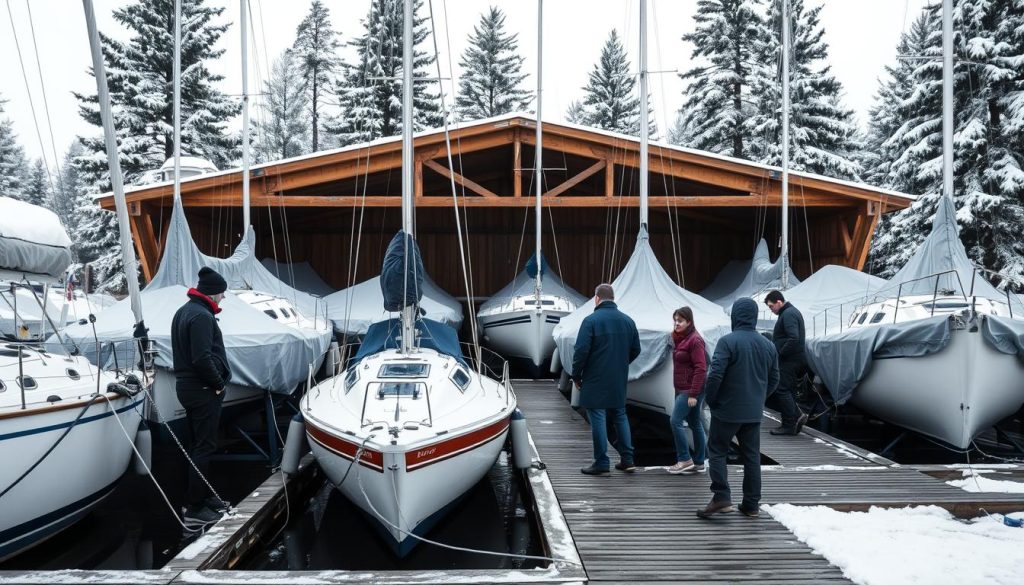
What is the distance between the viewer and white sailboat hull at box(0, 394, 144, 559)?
524 centimetres

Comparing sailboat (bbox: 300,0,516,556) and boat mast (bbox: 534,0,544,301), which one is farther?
boat mast (bbox: 534,0,544,301)

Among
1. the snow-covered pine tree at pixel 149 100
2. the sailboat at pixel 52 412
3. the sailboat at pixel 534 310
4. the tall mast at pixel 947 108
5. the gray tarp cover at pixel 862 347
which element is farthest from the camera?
the snow-covered pine tree at pixel 149 100

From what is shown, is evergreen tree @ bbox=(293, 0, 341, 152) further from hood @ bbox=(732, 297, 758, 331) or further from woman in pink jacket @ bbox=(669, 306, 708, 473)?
hood @ bbox=(732, 297, 758, 331)

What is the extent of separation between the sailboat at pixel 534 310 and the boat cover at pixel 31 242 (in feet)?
28.6

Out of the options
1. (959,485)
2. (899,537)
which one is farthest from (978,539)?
(959,485)

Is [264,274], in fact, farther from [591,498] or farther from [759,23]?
[759,23]

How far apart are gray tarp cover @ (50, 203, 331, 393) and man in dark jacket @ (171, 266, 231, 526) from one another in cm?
263

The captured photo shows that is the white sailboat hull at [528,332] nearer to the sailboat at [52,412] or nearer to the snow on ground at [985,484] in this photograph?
the snow on ground at [985,484]

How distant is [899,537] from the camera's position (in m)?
5.18

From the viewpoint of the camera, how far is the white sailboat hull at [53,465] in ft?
17.2

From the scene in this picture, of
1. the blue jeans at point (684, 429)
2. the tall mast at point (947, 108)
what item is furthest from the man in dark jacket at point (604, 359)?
the tall mast at point (947, 108)

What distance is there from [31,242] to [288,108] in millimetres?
35993

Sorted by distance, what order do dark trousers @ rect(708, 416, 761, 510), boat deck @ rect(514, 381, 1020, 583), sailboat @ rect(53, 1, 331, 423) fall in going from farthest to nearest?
sailboat @ rect(53, 1, 331, 423), dark trousers @ rect(708, 416, 761, 510), boat deck @ rect(514, 381, 1020, 583)

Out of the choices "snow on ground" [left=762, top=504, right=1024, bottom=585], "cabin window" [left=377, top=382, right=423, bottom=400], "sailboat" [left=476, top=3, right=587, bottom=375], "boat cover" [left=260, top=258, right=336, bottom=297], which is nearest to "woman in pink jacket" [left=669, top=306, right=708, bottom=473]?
"snow on ground" [left=762, top=504, right=1024, bottom=585]
